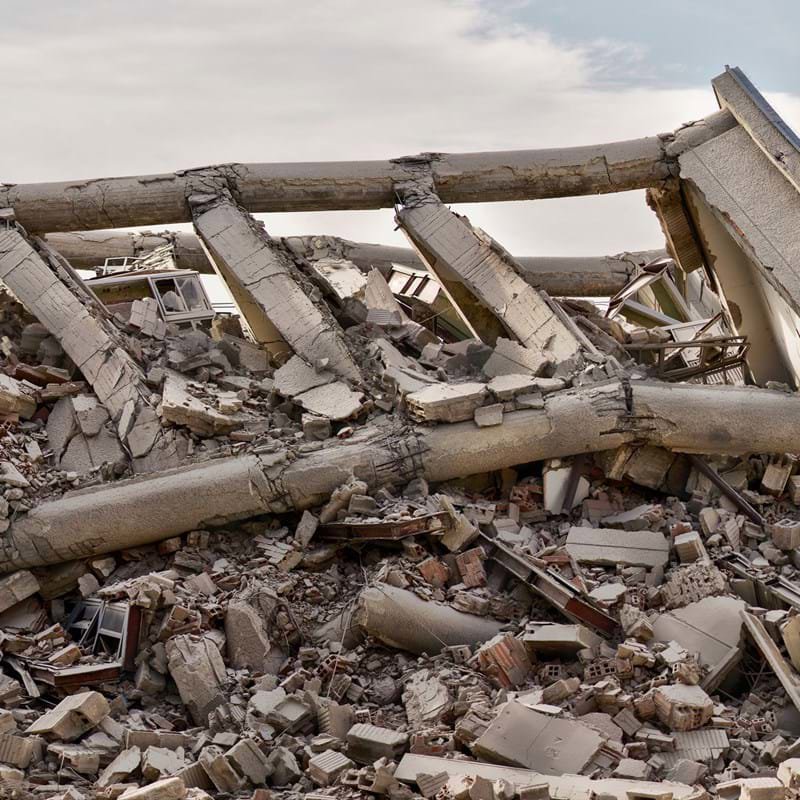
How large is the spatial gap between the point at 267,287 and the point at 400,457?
2.33m

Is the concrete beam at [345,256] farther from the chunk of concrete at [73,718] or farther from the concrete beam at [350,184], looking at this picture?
the chunk of concrete at [73,718]

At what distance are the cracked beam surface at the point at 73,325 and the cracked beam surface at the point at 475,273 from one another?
9.36ft

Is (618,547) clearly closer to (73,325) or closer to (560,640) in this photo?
(560,640)

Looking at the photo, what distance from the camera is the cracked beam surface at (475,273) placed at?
493 inches

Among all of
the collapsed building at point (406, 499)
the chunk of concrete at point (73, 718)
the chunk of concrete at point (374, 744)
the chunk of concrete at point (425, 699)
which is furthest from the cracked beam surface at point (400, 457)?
the chunk of concrete at point (374, 744)

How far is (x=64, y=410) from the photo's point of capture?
38.6ft

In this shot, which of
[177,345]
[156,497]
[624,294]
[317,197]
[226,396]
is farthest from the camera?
[624,294]

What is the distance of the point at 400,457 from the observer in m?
10.9

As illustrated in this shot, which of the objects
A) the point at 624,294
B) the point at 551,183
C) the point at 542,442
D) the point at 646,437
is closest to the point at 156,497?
the point at 542,442

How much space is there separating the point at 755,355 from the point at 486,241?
2707 mm

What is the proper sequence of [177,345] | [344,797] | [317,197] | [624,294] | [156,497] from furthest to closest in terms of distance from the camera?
[624,294] < [317,197] < [177,345] < [156,497] < [344,797]

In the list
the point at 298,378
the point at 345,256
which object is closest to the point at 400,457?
the point at 298,378

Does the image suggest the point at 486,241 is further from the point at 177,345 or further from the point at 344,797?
the point at 344,797

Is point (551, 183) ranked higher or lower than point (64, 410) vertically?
higher
